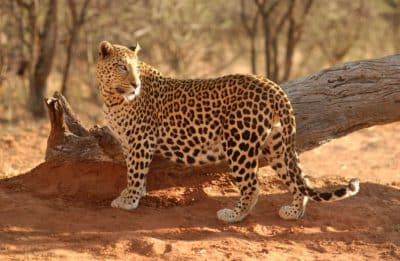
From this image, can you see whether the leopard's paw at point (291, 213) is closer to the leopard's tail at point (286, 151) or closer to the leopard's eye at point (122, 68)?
the leopard's tail at point (286, 151)

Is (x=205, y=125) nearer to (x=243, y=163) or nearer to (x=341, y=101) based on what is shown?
(x=243, y=163)

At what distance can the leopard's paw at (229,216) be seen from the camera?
7.05 m

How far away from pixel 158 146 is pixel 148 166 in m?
0.24

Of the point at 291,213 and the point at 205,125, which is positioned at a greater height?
the point at 205,125

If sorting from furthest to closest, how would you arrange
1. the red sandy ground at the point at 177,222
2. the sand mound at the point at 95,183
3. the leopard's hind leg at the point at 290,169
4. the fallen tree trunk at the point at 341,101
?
the fallen tree trunk at the point at 341,101, the sand mound at the point at 95,183, the leopard's hind leg at the point at 290,169, the red sandy ground at the point at 177,222

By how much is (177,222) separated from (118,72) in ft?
5.43

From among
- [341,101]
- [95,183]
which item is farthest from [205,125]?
[341,101]

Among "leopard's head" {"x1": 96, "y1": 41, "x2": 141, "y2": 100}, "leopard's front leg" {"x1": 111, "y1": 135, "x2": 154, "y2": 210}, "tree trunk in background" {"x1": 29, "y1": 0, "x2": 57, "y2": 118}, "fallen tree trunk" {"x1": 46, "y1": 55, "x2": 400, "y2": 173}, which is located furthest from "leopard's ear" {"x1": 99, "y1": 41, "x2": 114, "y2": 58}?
"tree trunk in background" {"x1": 29, "y1": 0, "x2": 57, "y2": 118}

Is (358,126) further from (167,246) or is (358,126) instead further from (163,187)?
(167,246)

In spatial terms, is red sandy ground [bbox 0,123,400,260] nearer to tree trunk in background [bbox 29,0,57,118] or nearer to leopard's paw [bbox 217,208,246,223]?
leopard's paw [bbox 217,208,246,223]

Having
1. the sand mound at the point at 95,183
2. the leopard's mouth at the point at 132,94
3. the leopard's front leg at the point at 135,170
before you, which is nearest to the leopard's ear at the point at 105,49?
the leopard's mouth at the point at 132,94

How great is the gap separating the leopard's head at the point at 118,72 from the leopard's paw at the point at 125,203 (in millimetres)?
1103

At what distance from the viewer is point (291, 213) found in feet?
23.5

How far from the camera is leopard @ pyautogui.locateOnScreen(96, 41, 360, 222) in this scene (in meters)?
6.80
